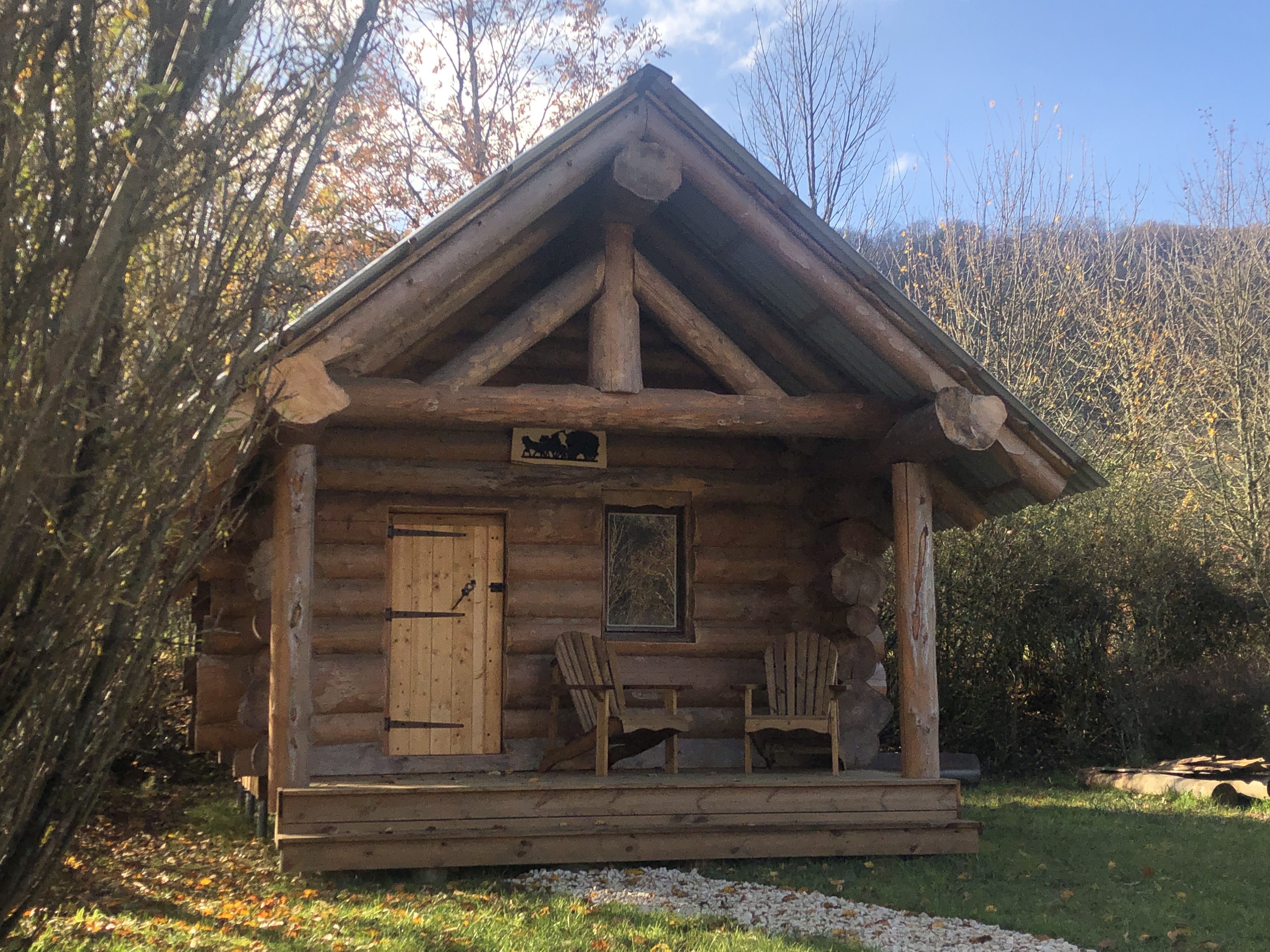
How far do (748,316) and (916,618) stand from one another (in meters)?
2.30

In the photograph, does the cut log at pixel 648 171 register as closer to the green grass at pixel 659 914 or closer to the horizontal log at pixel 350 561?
the horizontal log at pixel 350 561

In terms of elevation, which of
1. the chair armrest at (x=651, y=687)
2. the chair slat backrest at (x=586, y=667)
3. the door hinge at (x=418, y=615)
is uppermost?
the door hinge at (x=418, y=615)

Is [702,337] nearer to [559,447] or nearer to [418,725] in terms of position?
[559,447]

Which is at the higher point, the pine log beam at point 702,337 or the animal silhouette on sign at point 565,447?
the pine log beam at point 702,337

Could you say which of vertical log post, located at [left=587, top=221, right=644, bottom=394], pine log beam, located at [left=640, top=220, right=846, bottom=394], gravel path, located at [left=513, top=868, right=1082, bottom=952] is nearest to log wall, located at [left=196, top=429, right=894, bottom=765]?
pine log beam, located at [left=640, top=220, right=846, bottom=394]

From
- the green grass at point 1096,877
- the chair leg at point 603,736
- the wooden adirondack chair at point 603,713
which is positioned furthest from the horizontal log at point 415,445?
the green grass at point 1096,877

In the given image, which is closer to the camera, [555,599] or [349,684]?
[349,684]

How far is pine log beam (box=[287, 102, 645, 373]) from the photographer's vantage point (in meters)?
5.73

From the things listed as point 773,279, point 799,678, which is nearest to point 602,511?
point 799,678

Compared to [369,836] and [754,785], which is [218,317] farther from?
[754,785]

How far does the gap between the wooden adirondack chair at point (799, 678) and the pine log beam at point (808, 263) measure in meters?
2.00

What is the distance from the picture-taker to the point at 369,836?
224 inches

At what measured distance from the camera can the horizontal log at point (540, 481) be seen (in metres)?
7.44

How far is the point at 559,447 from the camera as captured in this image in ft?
25.4
